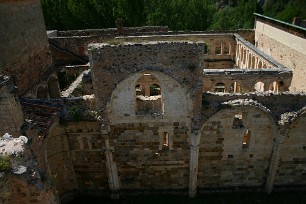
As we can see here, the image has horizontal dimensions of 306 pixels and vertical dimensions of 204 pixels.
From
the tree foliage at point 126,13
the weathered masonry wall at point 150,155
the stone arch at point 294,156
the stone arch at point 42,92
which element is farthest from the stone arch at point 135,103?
the tree foliage at point 126,13

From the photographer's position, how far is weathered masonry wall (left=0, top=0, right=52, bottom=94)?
40.0ft

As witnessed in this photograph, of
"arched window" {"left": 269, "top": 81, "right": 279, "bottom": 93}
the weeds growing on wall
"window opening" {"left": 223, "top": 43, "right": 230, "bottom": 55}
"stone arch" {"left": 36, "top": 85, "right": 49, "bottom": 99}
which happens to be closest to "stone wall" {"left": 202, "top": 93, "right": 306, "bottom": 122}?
→ "arched window" {"left": 269, "top": 81, "right": 279, "bottom": 93}

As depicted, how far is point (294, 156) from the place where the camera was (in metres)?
11.8

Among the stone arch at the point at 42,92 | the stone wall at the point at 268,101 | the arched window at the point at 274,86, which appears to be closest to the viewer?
the stone wall at the point at 268,101

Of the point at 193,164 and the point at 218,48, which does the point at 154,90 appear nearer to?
the point at 218,48

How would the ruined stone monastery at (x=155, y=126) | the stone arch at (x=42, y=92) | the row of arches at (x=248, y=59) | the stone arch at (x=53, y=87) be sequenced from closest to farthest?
the ruined stone monastery at (x=155, y=126)
the stone arch at (x=42, y=92)
the stone arch at (x=53, y=87)
the row of arches at (x=248, y=59)

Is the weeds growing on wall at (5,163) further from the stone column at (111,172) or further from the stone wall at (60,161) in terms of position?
the stone column at (111,172)

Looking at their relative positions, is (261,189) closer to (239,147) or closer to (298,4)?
(239,147)

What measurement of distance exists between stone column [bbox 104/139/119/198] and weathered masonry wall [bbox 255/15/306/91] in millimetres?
11553

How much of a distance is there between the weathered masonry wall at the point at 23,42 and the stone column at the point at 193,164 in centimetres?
789

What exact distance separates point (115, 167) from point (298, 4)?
51.6 m

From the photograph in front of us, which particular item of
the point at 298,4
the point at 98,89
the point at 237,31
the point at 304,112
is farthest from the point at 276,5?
the point at 98,89

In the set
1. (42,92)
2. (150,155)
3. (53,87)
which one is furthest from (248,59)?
(42,92)

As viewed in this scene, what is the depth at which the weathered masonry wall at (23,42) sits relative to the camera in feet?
40.0
